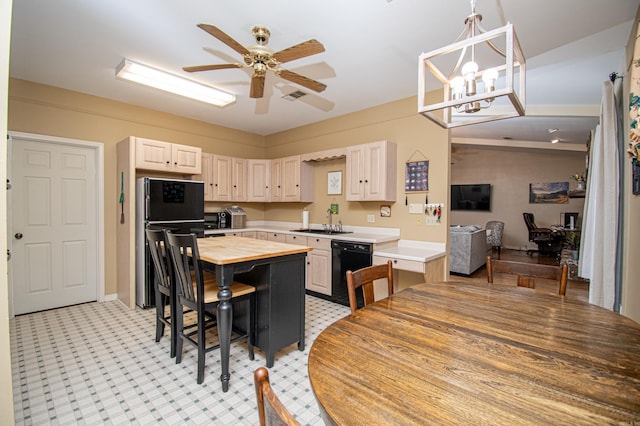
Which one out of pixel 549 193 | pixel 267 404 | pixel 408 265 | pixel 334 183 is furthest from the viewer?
pixel 549 193

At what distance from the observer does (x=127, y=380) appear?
2.19 m

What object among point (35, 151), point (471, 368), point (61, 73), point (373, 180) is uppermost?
point (61, 73)

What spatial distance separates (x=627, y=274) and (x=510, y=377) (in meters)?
2.12

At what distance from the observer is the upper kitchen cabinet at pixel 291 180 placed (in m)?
4.88

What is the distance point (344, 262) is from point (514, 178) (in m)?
7.79

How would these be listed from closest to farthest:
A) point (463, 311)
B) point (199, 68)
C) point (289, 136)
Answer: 1. point (463, 311)
2. point (199, 68)
3. point (289, 136)

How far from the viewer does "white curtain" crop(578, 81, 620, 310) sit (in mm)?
2281

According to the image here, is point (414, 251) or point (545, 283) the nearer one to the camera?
point (414, 251)

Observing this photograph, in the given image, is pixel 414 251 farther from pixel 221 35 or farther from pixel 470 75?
pixel 221 35

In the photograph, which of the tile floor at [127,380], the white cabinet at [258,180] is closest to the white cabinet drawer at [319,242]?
the tile floor at [127,380]

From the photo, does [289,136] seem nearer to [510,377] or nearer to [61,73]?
[61,73]

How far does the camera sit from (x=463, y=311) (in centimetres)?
145

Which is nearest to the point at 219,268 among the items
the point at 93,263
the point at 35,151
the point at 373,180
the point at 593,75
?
the point at 373,180

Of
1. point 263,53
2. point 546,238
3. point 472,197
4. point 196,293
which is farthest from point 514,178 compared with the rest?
point 196,293
